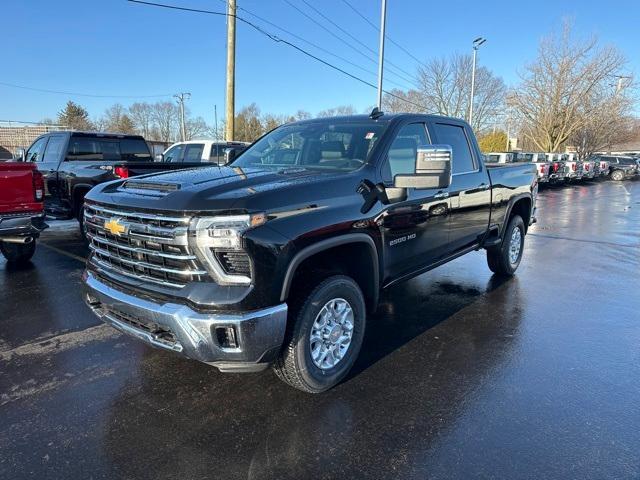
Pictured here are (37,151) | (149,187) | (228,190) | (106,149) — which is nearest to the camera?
(228,190)

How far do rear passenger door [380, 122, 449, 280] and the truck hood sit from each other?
1.60 ft

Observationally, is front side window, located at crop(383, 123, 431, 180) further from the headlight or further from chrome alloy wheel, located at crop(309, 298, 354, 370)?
the headlight

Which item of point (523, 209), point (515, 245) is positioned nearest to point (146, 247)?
point (515, 245)

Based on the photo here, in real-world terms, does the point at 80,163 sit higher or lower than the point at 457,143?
lower

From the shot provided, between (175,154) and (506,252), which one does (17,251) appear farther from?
(506,252)

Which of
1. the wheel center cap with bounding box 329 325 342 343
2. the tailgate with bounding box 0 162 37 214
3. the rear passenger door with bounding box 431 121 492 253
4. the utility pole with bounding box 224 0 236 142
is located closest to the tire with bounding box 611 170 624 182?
the utility pole with bounding box 224 0 236 142

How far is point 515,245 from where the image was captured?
20.9ft

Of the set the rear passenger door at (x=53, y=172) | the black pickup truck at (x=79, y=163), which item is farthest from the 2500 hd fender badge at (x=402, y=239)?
the rear passenger door at (x=53, y=172)

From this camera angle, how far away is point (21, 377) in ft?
11.2

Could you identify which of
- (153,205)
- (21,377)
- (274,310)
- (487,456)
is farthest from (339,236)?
(21,377)

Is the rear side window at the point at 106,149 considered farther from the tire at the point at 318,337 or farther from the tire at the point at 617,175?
the tire at the point at 617,175

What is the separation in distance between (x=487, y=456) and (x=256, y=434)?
4.45 feet

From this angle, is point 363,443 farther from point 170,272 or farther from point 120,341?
point 120,341

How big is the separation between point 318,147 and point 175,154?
953cm
